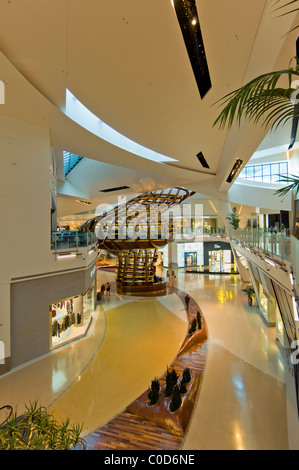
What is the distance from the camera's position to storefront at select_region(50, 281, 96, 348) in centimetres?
825

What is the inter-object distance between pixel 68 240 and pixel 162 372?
493cm

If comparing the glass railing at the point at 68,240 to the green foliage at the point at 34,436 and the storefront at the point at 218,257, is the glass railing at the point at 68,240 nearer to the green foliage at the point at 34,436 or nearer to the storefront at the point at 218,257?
the green foliage at the point at 34,436

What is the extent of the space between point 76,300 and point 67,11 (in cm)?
810

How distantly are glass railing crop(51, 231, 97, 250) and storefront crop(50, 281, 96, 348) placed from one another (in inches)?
69.9

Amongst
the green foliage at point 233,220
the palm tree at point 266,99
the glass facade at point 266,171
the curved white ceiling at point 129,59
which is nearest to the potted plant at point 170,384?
the palm tree at point 266,99

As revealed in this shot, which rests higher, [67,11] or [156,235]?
[67,11]

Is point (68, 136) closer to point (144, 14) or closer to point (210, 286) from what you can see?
point (144, 14)

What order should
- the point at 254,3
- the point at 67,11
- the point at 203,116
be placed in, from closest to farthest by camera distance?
the point at 254,3 → the point at 67,11 → the point at 203,116

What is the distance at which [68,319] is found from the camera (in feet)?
29.8

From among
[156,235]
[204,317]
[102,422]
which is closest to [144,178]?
[156,235]

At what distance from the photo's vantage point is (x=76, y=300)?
938 cm

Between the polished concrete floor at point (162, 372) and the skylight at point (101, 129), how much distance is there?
6.83 meters

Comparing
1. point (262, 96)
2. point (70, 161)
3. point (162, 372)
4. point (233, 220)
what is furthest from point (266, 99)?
point (70, 161)

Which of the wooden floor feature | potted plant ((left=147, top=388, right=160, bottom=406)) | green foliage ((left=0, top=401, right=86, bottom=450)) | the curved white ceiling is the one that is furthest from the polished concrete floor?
the curved white ceiling
